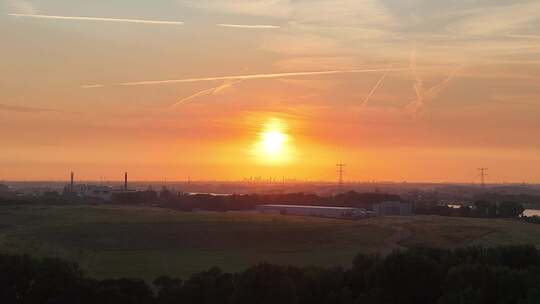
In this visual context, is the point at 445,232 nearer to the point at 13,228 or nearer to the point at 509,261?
the point at 509,261

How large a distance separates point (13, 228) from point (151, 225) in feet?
36.4

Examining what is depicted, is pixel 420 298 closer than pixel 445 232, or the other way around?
pixel 420 298

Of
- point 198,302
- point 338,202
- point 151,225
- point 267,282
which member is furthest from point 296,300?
point 338,202

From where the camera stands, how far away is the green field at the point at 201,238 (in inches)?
1698

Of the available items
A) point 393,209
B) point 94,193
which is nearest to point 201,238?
point 393,209

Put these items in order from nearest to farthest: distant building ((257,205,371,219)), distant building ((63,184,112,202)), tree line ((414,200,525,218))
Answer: distant building ((257,205,371,219)) → tree line ((414,200,525,218)) → distant building ((63,184,112,202))

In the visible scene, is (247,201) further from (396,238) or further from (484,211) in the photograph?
(396,238)

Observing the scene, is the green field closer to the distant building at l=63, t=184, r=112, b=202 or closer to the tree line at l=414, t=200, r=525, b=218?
the tree line at l=414, t=200, r=525, b=218

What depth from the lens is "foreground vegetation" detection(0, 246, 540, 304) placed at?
2472 centimetres

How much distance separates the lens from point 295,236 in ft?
187

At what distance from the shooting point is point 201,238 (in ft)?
178

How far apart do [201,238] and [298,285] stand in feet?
92.1

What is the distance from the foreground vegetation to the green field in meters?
9.62

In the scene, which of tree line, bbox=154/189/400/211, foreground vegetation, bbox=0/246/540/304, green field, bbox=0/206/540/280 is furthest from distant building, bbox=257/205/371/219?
foreground vegetation, bbox=0/246/540/304
